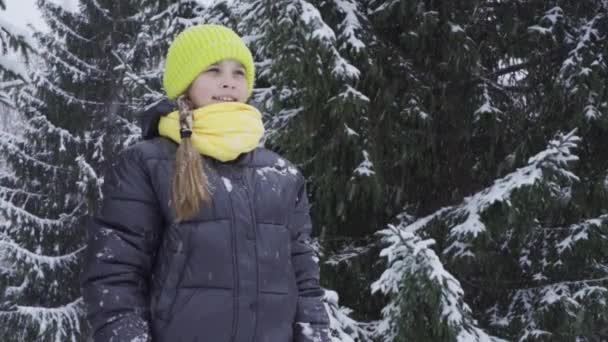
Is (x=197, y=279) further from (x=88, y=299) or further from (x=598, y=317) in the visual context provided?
(x=598, y=317)

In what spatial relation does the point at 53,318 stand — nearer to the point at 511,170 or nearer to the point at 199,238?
the point at 511,170

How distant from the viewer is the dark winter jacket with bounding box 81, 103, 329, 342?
1980mm

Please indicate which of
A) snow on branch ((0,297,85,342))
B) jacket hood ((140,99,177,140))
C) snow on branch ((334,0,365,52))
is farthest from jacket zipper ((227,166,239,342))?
snow on branch ((0,297,85,342))

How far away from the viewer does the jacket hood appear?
2217mm

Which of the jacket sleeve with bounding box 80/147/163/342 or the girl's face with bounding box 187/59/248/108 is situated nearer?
the jacket sleeve with bounding box 80/147/163/342

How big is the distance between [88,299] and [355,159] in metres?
3.54

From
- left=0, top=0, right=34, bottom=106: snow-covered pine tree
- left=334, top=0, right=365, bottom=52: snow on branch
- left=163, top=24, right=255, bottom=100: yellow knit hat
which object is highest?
left=334, top=0, right=365, bottom=52: snow on branch

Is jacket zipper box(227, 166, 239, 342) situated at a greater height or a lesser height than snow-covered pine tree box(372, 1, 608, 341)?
lesser

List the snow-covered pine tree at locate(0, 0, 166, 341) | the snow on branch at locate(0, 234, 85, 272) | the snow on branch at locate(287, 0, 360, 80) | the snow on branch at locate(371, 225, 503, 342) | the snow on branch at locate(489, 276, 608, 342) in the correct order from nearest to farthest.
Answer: the snow on branch at locate(371, 225, 503, 342), the snow on branch at locate(287, 0, 360, 80), the snow on branch at locate(489, 276, 608, 342), the snow on branch at locate(0, 234, 85, 272), the snow-covered pine tree at locate(0, 0, 166, 341)

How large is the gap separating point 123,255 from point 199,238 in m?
0.24

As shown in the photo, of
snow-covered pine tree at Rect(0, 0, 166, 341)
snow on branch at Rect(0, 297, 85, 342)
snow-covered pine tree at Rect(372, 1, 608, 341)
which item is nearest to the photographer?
snow-covered pine tree at Rect(372, 1, 608, 341)

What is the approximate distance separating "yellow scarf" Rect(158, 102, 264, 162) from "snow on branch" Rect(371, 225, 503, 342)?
2.00m

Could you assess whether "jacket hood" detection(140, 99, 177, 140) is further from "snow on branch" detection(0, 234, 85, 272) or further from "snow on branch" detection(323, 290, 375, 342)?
"snow on branch" detection(0, 234, 85, 272)

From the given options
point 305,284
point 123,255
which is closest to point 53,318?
point 305,284
